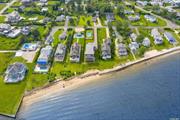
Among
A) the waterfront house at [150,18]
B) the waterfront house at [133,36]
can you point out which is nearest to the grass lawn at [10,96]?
the waterfront house at [133,36]

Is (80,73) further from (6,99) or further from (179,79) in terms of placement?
(179,79)

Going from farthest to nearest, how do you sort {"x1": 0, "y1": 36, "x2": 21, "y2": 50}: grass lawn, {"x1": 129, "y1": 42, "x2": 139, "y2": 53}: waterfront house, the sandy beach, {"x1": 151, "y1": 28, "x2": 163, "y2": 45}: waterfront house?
1. {"x1": 151, "y1": 28, "x2": 163, "y2": 45}: waterfront house
2. {"x1": 0, "y1": 36, "x2": 21, "y2": 50}: grass lawn
3. {"x1": 129, "y1": 42, "x2": 139, "y2": 53}: waterfront house
4. the sandy beach

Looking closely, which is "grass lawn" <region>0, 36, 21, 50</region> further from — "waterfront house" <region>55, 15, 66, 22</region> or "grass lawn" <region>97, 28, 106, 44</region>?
"grass lawn" <region>97, 28, 106, 44</region>

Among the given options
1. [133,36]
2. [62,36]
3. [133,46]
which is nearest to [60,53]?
[62,36]

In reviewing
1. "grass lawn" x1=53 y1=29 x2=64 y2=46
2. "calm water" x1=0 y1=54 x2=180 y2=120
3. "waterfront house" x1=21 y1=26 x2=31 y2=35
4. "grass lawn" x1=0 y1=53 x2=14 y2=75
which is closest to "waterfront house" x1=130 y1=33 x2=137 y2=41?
"calm water" x1=0 y1=54 x2=180 y2=120

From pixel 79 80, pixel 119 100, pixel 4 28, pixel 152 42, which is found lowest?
pixel 119 100

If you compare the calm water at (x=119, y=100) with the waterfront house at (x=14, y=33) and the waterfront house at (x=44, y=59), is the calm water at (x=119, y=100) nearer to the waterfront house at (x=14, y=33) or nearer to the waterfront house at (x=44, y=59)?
the waterfront house at (x=44, y=59)

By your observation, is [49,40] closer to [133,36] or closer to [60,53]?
[60,53]
